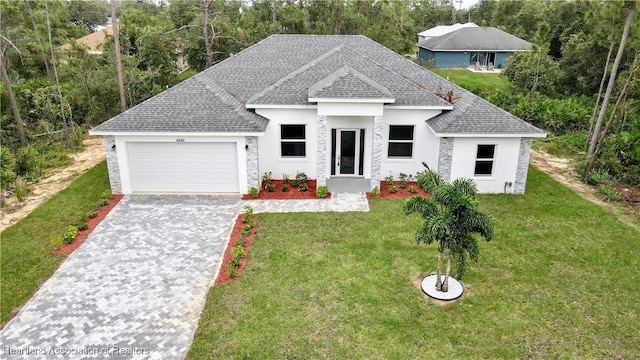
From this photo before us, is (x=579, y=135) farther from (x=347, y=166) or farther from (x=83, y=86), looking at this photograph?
(x=83, y=86)

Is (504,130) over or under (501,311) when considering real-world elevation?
over

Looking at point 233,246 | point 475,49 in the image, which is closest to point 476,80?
point 475,49

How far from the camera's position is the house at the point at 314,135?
16047 mm

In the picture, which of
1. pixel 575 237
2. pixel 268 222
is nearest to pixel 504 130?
pixel 575 237

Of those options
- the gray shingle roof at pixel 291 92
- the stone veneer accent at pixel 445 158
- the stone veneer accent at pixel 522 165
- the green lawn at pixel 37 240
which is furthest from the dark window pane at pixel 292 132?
the stone veneer accent at pixel 522 165

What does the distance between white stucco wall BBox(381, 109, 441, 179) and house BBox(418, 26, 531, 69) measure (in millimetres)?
35749

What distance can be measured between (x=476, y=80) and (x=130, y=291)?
3936cm

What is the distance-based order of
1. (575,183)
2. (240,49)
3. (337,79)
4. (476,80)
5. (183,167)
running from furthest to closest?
(476,80)
(240,49)
(575,183)
(183,167)
(337,79)

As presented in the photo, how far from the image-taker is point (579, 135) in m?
24.5

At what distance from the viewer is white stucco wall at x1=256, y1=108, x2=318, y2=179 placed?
1722cm

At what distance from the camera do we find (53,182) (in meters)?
18.6

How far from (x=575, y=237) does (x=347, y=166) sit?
8471 millimetres

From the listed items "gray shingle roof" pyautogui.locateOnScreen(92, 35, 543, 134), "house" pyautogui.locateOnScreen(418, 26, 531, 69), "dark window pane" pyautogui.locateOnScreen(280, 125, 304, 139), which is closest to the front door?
"dark window pane" pyautogui.locateOnScreen(280, 125, 304, 139)

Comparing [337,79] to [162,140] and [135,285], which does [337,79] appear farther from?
[135,285]
